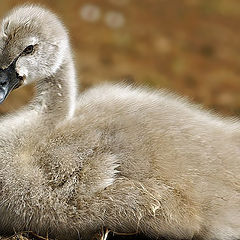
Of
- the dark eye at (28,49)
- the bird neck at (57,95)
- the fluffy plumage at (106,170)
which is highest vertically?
the dark eye at (28,49)

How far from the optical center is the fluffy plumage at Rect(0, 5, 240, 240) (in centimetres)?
349

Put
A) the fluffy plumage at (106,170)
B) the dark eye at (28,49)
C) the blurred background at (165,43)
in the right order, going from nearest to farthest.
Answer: the fluffy plumage at (106,170) < the dark eye at (28,49) < the blurred background at (165,43)

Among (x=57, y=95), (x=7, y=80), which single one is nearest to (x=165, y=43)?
(x=57, y=95)

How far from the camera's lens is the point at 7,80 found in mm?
3594

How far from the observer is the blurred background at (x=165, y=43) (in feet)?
Answer: 22.7

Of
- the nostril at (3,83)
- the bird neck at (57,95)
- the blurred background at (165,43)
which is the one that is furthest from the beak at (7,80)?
the blurred background at (165,43)

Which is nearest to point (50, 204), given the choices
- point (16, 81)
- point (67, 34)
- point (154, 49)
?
point (16, 81)

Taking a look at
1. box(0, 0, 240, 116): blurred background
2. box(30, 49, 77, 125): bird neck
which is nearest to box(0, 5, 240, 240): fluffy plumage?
box(30, 49, 77, 125): bird neck

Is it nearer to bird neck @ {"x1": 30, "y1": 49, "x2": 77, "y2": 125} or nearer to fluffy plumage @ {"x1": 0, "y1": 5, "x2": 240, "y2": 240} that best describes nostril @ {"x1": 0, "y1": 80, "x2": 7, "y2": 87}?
fluffy plumage @ {"x1": 0, "y1": 5, "x2": 240, "y2": 240}

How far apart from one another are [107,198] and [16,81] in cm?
59

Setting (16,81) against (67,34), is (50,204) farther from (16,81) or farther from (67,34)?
(67,34)

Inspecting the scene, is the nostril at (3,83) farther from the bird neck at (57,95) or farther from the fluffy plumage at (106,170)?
the bird neck at (57,95)

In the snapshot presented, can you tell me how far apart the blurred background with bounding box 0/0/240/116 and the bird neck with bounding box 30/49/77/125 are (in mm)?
2421

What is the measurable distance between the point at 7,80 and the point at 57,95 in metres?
0.22
